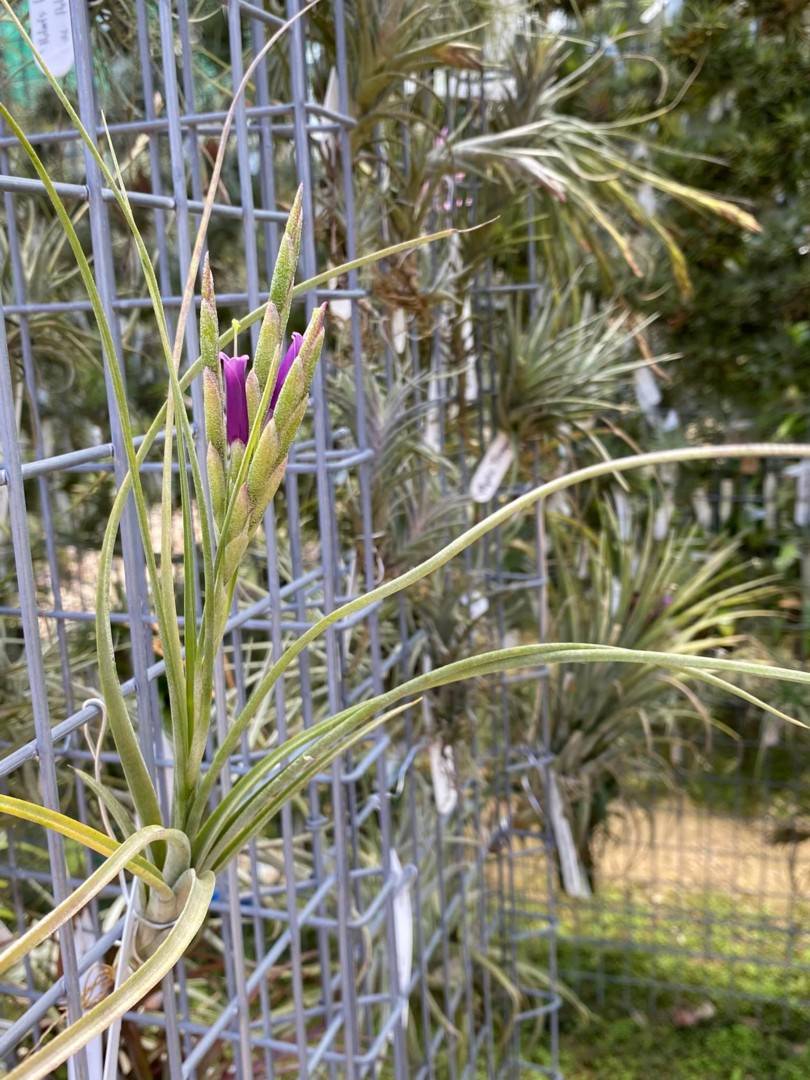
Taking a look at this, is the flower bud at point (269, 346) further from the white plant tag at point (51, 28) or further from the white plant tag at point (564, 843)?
the white plant tag at point (564, 843)

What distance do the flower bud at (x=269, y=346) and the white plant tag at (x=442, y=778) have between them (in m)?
0.81

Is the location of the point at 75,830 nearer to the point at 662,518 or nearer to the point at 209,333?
the point at 209,333

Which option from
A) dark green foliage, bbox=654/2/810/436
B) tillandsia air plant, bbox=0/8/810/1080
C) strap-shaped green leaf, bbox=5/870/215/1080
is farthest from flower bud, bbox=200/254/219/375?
dark green foliage, bbox=654/2/810/436

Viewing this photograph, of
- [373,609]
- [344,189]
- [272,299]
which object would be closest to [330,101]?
[344,189]

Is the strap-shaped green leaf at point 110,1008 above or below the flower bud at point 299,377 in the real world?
below

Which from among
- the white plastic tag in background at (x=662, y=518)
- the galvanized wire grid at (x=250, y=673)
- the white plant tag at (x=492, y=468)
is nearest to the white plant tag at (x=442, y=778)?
the galvanized wire grid at (x=250, y=673)

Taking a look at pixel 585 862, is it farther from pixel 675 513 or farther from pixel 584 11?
pixel 584 11

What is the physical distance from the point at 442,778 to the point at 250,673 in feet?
0.99

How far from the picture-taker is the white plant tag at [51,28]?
619mm

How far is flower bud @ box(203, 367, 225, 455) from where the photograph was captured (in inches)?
16.2

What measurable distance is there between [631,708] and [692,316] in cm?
73

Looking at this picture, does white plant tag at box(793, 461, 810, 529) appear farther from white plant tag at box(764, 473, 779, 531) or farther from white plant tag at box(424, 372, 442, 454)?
white plant tag at box(424, 372, 442, 454)

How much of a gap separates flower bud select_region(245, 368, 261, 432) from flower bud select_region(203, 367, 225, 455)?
Answer: 0.04 ft

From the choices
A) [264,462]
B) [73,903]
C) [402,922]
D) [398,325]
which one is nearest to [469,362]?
[398,325]
